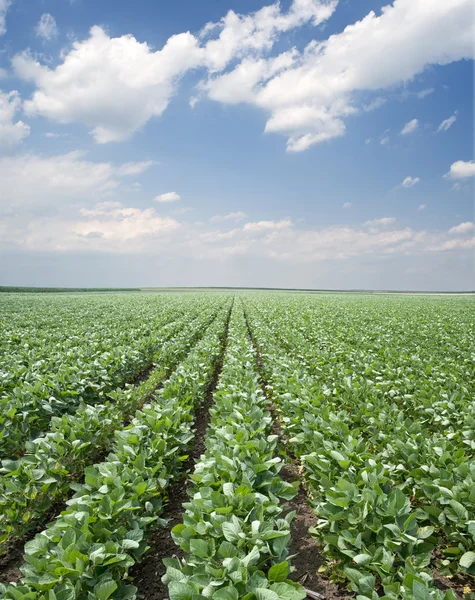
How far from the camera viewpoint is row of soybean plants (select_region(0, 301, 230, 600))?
97.4 inches

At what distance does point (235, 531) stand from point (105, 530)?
106cm

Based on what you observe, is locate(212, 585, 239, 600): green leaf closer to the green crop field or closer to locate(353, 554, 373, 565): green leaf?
the green crop field

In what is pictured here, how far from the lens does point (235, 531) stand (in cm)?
270

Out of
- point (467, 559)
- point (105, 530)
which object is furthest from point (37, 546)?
point (467, 559)

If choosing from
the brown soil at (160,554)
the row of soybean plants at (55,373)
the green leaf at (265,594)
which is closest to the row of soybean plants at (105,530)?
the brown soil at (160,554)

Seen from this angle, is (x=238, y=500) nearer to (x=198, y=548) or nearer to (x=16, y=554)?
(x=198, y=548)

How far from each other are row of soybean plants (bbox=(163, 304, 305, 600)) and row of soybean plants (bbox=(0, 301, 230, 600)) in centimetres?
40

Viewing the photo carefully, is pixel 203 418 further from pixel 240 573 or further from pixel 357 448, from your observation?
pixel 240 573

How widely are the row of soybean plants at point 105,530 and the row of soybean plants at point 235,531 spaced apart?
0.40 m

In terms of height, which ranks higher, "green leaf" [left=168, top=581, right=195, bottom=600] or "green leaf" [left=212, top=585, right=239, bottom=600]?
"green leaf" [left=212, top=585, right=239, bottom=600]

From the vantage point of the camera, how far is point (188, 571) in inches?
105

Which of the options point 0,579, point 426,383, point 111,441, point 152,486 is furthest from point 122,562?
point 426,383

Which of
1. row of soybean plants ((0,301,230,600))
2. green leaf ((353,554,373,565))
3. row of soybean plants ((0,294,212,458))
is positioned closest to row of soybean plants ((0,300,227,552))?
row of soybean plants ((0,301,230,600))

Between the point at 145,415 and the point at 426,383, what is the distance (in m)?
5.44
